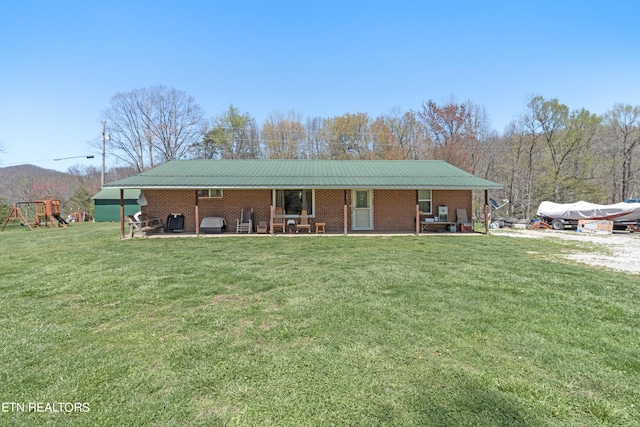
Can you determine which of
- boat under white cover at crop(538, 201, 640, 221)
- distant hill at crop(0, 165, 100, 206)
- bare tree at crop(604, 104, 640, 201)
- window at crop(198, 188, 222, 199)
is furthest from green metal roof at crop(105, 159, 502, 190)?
distant hill at crop(0, 165, 100, 206)

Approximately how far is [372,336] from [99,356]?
2649 mm

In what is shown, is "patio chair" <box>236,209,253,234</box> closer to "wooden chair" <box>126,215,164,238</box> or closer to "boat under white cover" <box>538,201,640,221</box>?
"wooden chair" <box>126,215,164,238</box>

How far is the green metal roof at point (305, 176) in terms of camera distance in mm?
12648

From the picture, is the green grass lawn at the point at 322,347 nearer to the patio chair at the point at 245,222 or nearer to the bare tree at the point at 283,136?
the patio chair at the point at 245,222

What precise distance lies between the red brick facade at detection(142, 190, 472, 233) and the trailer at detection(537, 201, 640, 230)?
562 cm

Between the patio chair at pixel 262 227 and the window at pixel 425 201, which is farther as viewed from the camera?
the window at pixel 425 201

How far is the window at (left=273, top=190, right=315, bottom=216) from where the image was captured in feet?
46.6

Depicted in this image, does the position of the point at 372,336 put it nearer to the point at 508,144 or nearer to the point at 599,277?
the point at 599,277

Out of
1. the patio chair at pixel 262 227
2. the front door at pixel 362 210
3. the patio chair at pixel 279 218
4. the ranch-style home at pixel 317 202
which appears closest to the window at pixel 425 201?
the ranch-style home at pixel 317 202

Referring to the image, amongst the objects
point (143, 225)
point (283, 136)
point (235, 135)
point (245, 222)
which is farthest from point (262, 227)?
point (235, 135)

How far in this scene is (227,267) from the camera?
674cm

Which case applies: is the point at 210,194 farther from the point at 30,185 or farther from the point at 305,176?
the point at 30,185

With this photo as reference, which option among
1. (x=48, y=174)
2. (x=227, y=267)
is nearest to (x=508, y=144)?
(x=227, y=267)

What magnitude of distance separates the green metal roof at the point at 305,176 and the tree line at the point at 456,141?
12723 mm
